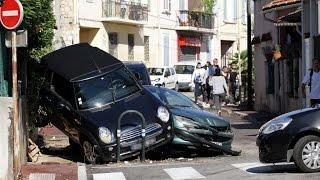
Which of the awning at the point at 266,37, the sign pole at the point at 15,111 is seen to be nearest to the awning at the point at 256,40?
the awning at the point at 266,37

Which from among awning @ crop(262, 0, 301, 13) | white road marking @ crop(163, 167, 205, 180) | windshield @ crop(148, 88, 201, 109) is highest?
awning @ crop(262, 0, 301, 13)

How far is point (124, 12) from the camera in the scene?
46.1 meters

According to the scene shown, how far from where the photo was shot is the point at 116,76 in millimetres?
15805

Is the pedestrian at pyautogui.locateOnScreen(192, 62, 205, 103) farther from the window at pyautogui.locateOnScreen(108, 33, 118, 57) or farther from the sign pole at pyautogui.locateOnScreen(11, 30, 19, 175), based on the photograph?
the sign pole at pyautogui.locateOnScreen(11, 30, 19, 175)

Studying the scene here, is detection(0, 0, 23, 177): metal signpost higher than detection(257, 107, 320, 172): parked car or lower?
higher

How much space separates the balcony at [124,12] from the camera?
44688 mm

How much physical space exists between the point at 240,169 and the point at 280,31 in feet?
46.1

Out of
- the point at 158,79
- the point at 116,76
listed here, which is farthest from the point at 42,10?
the point at 158,79

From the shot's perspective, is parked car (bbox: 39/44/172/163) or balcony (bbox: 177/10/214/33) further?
balcony (bbox: 177/10/214/33)

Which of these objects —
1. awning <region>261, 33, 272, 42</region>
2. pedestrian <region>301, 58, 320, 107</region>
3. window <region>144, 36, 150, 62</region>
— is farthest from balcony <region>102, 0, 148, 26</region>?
pedestrian <region>301, 58, 320, 107</region>

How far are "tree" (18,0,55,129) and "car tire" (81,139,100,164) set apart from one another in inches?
70.8

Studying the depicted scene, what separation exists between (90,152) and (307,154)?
4.55 meters

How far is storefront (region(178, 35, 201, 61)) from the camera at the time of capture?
175ft

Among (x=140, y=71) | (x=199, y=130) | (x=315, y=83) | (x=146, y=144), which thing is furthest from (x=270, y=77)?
(x=146, y=144)
